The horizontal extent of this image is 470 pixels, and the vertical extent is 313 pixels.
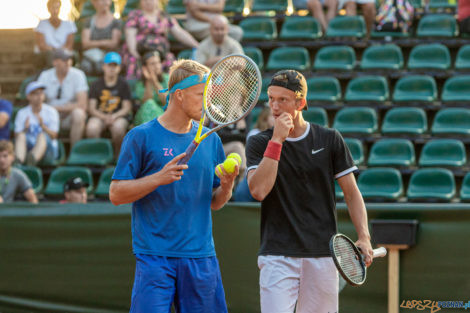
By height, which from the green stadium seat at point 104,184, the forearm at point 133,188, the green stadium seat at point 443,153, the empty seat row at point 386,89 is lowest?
the green stadium seat at point 104,184

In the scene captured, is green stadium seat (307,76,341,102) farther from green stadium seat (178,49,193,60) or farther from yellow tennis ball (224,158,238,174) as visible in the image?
yellow tennis ball (224,158,238,174)

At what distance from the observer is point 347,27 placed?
1155cm

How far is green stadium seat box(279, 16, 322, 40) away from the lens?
11.7m

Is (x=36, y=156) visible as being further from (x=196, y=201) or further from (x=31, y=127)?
(x=196, y=201)

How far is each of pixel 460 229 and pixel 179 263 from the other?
263 cm

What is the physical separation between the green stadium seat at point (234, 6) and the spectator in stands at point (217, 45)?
218cm

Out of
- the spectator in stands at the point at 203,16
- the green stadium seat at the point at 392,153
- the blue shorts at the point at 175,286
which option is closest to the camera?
the blue shorts at the point at 175,286

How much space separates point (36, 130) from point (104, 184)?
129 centimetres

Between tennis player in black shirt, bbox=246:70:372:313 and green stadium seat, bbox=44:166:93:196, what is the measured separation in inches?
230

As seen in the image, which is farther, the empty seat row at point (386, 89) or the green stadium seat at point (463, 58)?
the green stadium seat at point (463, 58)

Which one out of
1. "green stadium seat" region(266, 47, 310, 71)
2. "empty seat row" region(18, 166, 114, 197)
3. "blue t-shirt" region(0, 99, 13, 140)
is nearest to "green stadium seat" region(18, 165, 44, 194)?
"empty seat row" region(18, 166, 114, 197)

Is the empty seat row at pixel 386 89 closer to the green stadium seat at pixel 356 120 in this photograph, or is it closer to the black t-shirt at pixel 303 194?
the green stadium seat at pixel 356 120

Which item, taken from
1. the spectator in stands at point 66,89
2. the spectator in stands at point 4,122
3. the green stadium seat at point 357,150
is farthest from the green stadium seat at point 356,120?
the spectator in stands at point 4,122

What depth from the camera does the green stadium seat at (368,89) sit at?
10.3 m
